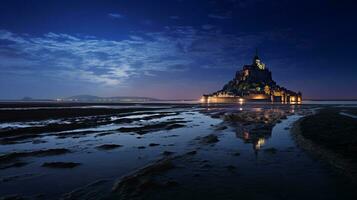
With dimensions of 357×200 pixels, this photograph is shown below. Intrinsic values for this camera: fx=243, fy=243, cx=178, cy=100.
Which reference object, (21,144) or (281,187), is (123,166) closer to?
(281,187)

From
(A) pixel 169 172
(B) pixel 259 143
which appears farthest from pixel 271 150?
(A) pixel 169 172

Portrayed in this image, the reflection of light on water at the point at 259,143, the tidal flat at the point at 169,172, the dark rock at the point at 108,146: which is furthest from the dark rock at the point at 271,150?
the dark rock at the point at 108,146

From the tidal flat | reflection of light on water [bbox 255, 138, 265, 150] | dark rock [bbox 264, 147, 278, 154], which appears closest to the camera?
the tidal flat

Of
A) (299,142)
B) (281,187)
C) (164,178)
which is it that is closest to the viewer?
(281,187)

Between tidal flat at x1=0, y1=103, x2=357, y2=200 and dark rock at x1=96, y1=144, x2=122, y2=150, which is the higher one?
tidal flat at x1=0, y1=103, x2=357, y2=200

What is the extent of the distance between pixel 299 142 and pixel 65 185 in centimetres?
1372

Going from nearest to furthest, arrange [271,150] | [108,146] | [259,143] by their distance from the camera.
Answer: [271,150] < [108,146] < [259,143]

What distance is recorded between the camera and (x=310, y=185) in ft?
25.6

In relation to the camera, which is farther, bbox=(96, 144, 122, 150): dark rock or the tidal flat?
bbox=(96, 144, 122, 150): dark rock

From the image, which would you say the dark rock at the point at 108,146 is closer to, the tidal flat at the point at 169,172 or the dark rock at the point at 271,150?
the tidal flat at the point at 169,172

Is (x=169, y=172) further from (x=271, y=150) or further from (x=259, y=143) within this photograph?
(x=259, y=143)

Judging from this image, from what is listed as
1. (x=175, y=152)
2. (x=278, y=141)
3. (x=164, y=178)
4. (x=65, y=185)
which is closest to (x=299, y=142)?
(x=278, y=141)

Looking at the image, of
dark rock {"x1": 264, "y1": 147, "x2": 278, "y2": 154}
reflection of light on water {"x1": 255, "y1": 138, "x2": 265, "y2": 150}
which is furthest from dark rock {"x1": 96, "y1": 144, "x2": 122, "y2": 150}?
dark rock {"x1": 264, "y1": 147, "x2": 278, "y2": 154}

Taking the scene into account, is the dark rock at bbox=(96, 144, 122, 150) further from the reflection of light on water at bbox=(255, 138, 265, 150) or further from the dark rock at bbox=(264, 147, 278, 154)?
the dark rock at bbox=(264, 147, 278, 154)
